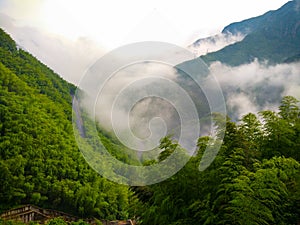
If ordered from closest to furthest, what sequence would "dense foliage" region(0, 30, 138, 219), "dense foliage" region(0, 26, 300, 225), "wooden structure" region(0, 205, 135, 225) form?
"dense foliage" region(0, 26, 300, 225) → "wooden structure" region(0, 205, 135, 225) → "dense foliage" region(0, 30, 138, 219)

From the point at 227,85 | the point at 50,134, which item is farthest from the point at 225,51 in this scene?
the point at 50,134

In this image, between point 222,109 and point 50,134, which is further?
point 50,134

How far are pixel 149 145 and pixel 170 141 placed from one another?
1.89 meters

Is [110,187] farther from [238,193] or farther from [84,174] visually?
[238,193]

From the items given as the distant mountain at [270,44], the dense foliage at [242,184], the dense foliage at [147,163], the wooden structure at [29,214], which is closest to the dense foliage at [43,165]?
the dense foliage at [147,163]

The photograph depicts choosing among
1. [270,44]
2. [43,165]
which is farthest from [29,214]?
[270,44]

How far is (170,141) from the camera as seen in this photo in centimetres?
889

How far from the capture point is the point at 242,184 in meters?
6.50

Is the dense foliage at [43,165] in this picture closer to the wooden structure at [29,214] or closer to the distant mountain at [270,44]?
the wooden structure at [29,214]

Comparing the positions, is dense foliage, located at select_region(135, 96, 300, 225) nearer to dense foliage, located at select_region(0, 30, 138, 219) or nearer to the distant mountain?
dense foliage, located at select_region(0, 30, 138, 219)

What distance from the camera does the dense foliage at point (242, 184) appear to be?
6535 millimetres

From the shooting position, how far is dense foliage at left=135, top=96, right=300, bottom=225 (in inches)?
257

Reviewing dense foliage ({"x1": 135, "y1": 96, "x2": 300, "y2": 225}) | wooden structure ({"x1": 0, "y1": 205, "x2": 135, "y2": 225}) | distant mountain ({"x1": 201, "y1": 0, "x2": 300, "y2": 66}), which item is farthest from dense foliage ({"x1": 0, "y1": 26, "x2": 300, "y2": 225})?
distant mountain ({"x1": 201, "y1": 0, "x2": 300, "y2": 66})

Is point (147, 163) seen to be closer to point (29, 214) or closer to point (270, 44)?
point (29, 214)
